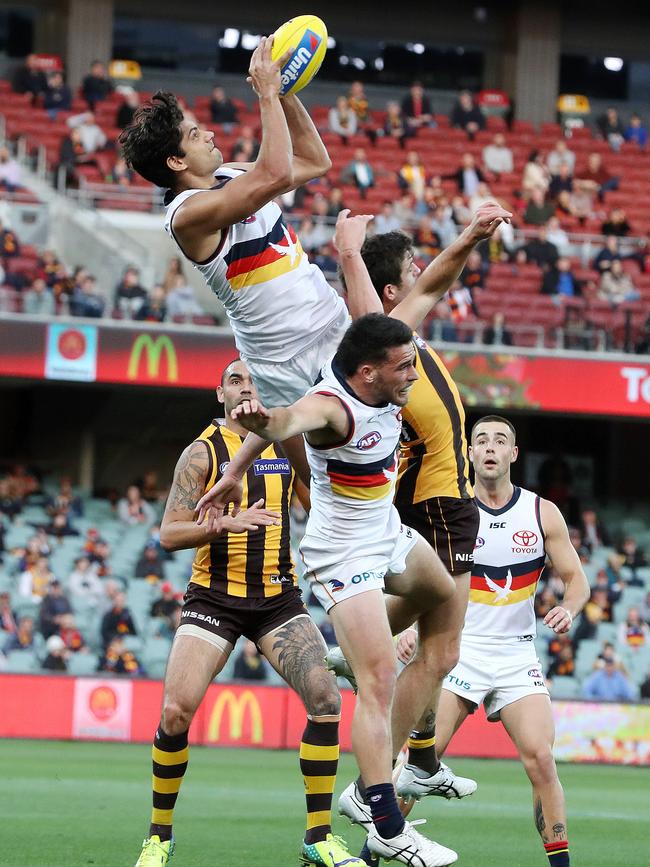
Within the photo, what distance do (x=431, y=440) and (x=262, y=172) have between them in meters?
1.69

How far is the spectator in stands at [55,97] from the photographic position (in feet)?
77.8

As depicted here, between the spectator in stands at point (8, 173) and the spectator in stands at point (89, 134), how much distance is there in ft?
5.21

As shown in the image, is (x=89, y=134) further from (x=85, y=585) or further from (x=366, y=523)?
(x=366, y=523)

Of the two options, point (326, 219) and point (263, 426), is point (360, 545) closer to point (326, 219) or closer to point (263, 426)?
point (263, 426)

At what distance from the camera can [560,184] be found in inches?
954

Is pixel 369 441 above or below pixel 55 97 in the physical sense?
below

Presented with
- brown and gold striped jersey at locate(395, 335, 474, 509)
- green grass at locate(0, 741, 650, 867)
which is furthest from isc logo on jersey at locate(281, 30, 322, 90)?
green grass at locate(0, 741, 650, 867)

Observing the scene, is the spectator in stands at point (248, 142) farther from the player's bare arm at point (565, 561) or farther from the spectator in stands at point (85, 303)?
the player's bare arm at point (565, 561)

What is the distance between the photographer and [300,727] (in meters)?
16.5

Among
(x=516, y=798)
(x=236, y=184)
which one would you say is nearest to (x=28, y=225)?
(x=516, y=798)

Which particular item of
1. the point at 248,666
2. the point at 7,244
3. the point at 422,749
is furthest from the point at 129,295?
the point at 422,749

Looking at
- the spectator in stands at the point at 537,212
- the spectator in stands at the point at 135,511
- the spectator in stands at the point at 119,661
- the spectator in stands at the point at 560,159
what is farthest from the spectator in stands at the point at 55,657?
the spectator in stands at the point at 560,159

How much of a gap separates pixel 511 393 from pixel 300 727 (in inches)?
238

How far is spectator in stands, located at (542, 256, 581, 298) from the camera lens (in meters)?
21.4
